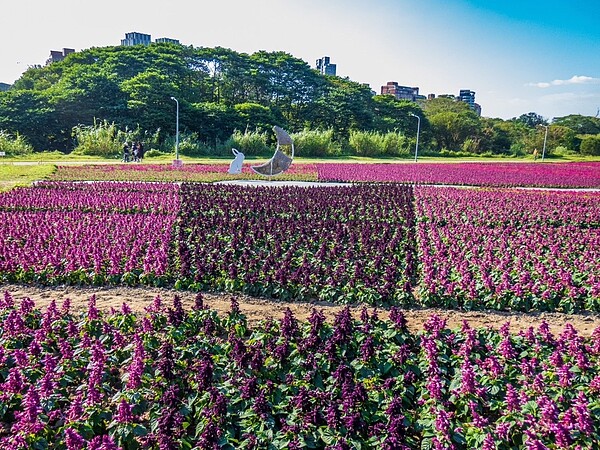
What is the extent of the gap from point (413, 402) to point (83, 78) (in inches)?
1846

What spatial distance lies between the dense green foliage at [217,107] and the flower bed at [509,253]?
2993cm

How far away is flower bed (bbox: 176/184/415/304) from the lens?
7371 millimetres

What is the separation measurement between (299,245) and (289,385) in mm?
5405

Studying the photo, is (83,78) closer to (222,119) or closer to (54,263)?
(222,119)

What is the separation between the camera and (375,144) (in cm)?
4903

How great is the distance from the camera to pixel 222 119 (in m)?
46.6

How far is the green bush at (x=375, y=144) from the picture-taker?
48.6 meters

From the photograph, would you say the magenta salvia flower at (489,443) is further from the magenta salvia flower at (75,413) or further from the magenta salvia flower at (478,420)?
the magenta salvia flower at (75,413)

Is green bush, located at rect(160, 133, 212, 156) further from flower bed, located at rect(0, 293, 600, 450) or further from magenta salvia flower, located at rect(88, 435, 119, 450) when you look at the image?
magenta salvia flower, located at rect(88, 435, 119, 450)

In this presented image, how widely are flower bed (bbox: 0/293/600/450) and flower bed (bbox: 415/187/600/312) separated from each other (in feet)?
5.26

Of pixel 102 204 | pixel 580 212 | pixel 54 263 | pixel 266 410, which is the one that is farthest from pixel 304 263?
pixel 580 212

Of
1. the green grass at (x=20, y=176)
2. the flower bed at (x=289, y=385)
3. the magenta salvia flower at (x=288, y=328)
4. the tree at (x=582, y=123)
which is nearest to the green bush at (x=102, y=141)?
the green grass at (x=20, y=176)

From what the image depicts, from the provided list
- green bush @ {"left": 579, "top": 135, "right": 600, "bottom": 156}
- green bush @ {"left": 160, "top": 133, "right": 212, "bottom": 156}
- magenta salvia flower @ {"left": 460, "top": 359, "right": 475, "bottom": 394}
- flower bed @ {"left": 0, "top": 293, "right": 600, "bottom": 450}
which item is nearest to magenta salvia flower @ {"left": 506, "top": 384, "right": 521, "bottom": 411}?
flower bed @ {"left": 0, "top": 293, "right": 600, "bottom": 450}

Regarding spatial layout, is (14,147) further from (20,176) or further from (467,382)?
(467,382)
